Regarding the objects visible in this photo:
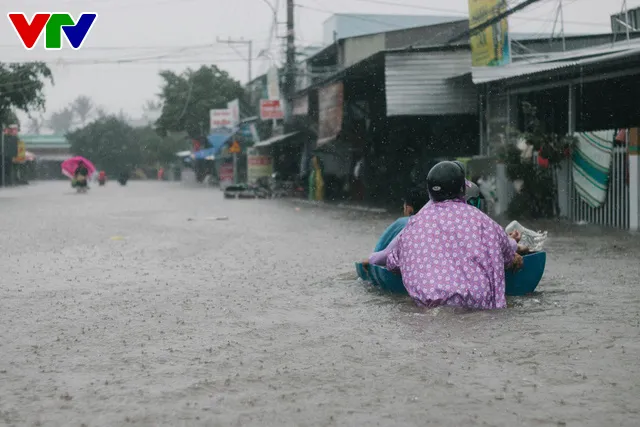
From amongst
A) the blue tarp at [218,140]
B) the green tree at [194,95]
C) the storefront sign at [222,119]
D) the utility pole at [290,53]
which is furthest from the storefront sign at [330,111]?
the green tree at [194,95]

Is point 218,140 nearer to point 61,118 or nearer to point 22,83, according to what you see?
point 22,83

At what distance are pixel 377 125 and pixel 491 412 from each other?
24810mm

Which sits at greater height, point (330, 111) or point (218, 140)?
point (330, 111)

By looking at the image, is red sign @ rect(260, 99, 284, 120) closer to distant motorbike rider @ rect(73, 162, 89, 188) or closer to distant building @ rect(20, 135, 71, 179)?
distant motorbike rider @ rect(73, 162, 89, 188)

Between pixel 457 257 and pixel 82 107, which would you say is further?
pixel 82 107

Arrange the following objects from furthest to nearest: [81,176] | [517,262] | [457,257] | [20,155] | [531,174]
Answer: [20,155], [81,176], [531,174], [517,262], [457,257]

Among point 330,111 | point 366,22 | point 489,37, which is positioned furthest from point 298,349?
point 366,22

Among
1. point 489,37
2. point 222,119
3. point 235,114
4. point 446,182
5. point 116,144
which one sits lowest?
point 446,182

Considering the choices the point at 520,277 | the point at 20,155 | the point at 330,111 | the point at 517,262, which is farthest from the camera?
the point at 20,155

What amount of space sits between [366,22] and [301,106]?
54.3 feet

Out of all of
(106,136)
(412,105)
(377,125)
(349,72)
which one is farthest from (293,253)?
(106,136)

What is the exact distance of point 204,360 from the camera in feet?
18.7

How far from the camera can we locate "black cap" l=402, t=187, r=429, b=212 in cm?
844

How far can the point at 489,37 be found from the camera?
20.9 metres
